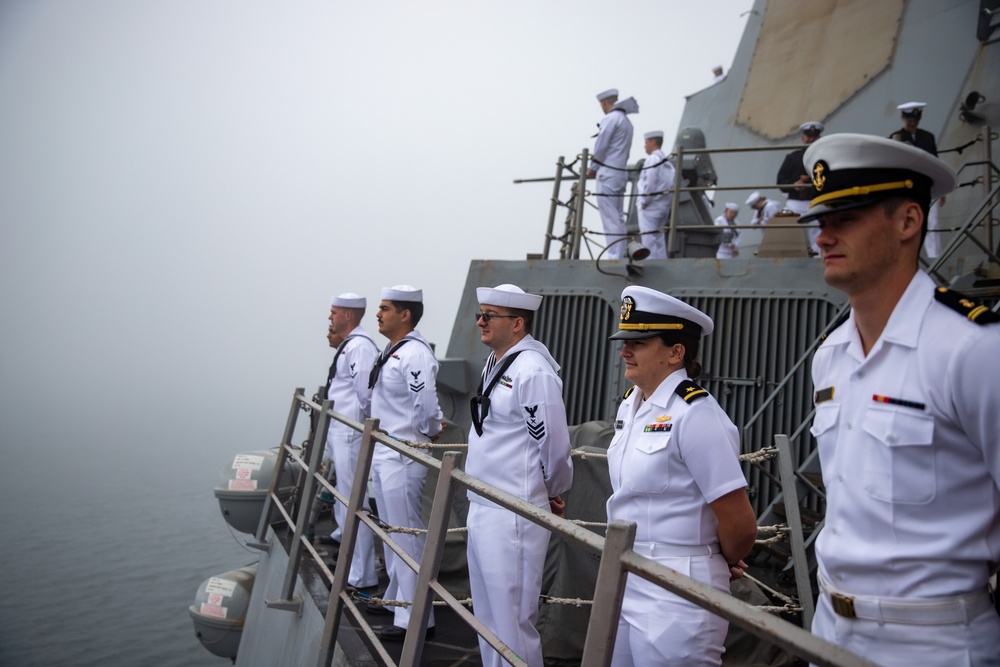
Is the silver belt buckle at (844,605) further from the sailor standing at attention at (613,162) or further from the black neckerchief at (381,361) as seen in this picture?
the sailor standing at attention at (613,162)

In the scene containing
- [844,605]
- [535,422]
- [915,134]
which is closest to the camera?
[844,605]

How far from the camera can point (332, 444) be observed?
4.72 metres

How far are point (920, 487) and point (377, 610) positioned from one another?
10.6ft

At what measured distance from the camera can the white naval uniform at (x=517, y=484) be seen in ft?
8.64

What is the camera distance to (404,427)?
4098 mm

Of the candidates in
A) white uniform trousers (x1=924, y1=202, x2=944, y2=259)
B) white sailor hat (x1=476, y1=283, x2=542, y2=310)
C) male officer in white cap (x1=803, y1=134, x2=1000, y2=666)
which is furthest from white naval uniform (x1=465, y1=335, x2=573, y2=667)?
white uniform trousers (x1=924, y1=202, x2=944, y2=259)

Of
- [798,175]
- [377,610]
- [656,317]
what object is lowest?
[377,610]

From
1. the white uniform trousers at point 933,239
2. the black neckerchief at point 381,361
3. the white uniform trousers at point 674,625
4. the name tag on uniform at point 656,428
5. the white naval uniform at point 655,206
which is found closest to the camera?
the white uniform trousers at point 674,625

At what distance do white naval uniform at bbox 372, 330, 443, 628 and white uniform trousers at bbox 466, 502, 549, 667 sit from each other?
1.17 m

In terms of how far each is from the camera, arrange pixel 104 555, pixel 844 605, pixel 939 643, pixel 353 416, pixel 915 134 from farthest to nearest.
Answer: pixel 104 555, pixel 915 134, pixel 353 416, pixel 844 605, pixel 939 643

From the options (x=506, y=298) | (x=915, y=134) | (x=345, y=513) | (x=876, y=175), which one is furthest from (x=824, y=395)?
(x=915, y=134)

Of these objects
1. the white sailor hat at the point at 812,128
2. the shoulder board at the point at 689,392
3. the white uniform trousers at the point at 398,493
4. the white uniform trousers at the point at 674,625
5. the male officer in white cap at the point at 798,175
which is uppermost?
the white sailor hat at the point at 812,128

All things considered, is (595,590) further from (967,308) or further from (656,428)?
(967,308)

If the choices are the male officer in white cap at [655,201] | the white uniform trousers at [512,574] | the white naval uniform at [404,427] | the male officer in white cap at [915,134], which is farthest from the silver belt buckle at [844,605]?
the male officer in white cap at [655,201]
